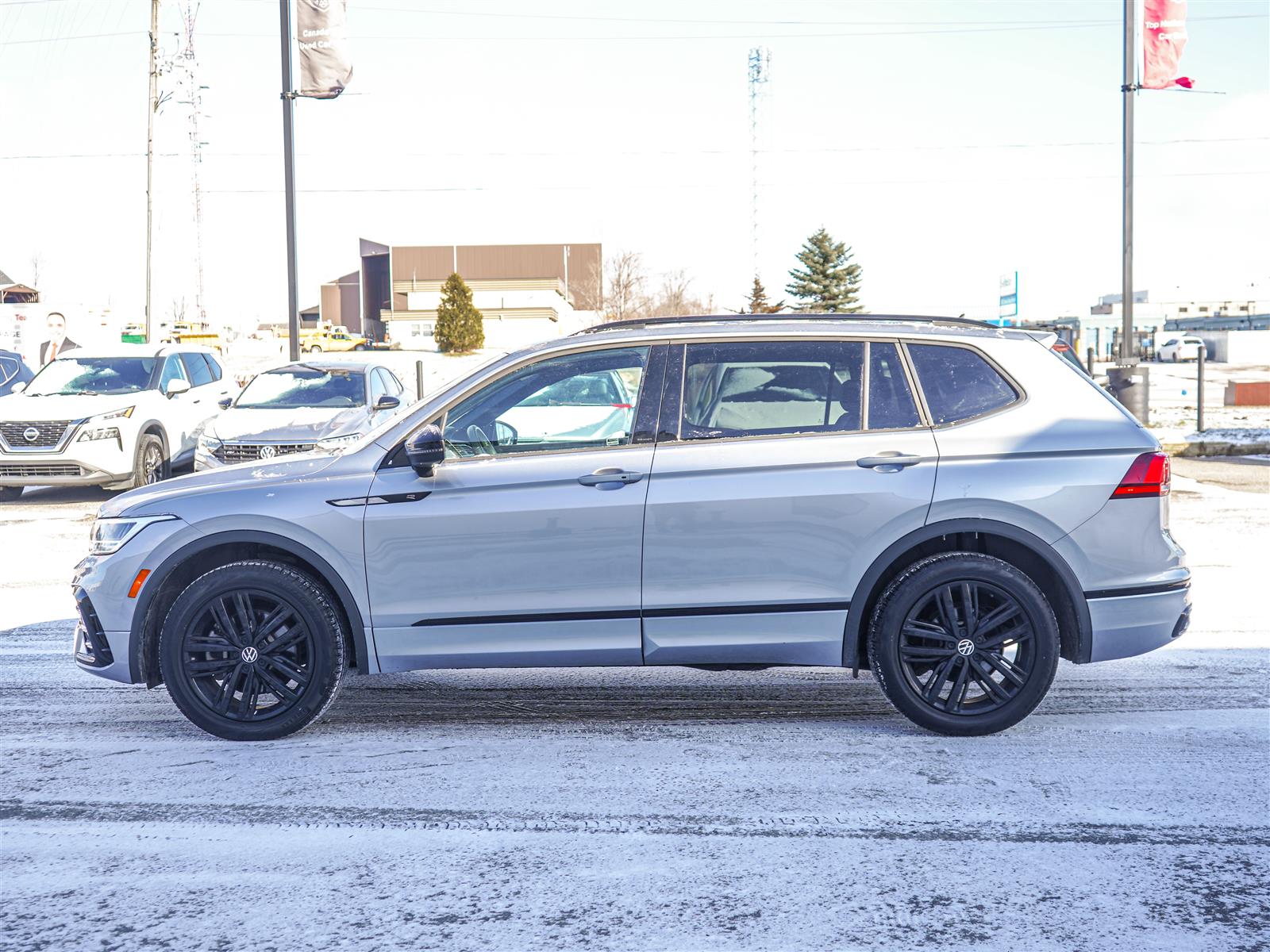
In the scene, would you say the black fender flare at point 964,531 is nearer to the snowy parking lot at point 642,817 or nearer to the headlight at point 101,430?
the snowy parking lot at point 642,817

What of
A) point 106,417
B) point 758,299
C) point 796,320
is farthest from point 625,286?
point 796,320

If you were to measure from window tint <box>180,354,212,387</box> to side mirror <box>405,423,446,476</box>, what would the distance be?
11.9 m

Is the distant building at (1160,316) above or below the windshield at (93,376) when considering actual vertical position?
above

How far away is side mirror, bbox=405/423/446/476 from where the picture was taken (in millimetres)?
5031

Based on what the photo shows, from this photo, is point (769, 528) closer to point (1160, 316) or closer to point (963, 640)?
point (963, 640)

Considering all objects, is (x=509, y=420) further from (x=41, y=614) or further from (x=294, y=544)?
(x=41, y=614)

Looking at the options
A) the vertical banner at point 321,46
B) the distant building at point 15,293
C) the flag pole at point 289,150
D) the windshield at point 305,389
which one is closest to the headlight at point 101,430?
the windshield at point 305,389

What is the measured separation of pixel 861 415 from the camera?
5.23 meters

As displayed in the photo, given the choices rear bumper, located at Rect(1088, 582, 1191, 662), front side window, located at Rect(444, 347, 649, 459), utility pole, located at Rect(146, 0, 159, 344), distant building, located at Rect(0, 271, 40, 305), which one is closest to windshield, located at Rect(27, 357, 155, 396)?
front side window, located at Rect(444, 347, 649, 459)

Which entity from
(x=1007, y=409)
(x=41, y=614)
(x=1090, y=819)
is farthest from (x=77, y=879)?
(x=41, y=614)

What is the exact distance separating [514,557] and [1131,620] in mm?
2573

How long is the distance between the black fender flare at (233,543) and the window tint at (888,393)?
231cm

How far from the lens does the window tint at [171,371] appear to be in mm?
15305

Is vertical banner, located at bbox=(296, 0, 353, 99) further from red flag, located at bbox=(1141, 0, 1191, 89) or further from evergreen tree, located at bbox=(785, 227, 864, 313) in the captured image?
evergreen tree, located at bbox=(785, 227, 864, 313)
